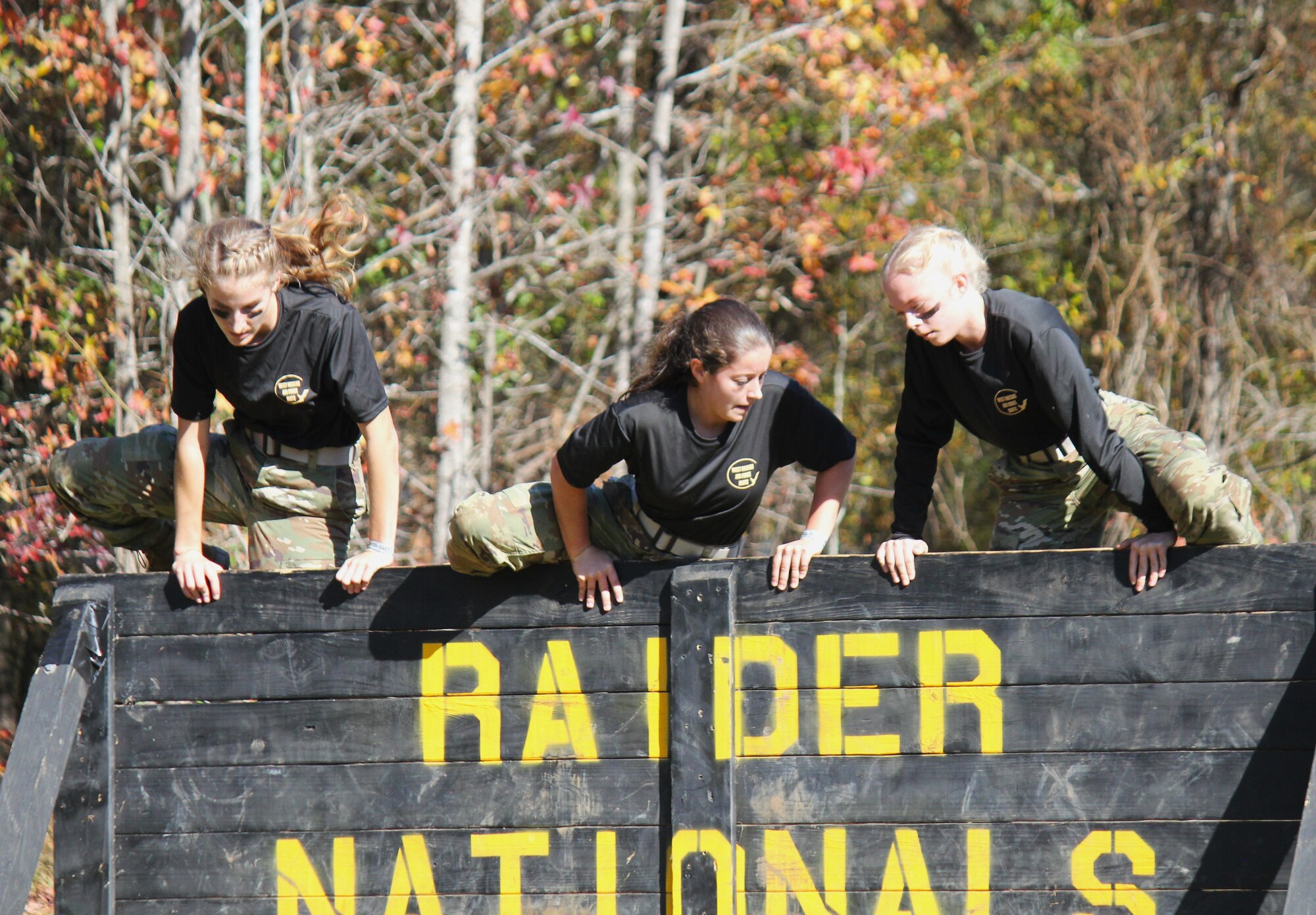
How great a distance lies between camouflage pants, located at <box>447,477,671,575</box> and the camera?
9.89ft

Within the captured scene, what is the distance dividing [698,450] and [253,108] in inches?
120

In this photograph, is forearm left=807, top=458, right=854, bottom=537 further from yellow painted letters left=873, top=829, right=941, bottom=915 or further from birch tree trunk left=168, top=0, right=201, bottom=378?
birch tree trunk left=168, top=0, right=201, bottom=378

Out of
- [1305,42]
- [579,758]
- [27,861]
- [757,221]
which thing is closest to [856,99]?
[757,221]

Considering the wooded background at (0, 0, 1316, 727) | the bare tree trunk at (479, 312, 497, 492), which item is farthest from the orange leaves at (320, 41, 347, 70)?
the bare tree trunk at (479, 312, 497, 492)

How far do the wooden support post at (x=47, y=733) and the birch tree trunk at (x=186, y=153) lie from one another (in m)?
2.21

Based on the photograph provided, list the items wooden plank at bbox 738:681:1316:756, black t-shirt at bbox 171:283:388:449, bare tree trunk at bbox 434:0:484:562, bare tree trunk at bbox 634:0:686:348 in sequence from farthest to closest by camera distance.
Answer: bare tree trunk at bbox 634:0:686:348, bare tree trunk at bbox 434:0:484:562, black t-shirt at bbox 171:283:388:449, wooden plank at bbox 738:681:1316:756

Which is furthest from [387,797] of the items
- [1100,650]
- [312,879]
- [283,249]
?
[1100,650]

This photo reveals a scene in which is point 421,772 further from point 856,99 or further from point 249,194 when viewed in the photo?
point 856,99

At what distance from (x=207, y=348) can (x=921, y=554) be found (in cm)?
207

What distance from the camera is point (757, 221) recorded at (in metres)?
7.03

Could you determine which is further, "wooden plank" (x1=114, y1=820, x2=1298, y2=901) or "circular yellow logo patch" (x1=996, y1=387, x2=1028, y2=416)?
"circular yellow logo patch" (x1=996, y1=387, x2=1028, y2=416)

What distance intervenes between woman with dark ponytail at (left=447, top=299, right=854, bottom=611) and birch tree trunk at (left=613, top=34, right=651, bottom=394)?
10.1 ft

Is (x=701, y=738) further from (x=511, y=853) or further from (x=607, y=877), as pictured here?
(x=511, y=853)

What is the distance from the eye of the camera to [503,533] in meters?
3.02
